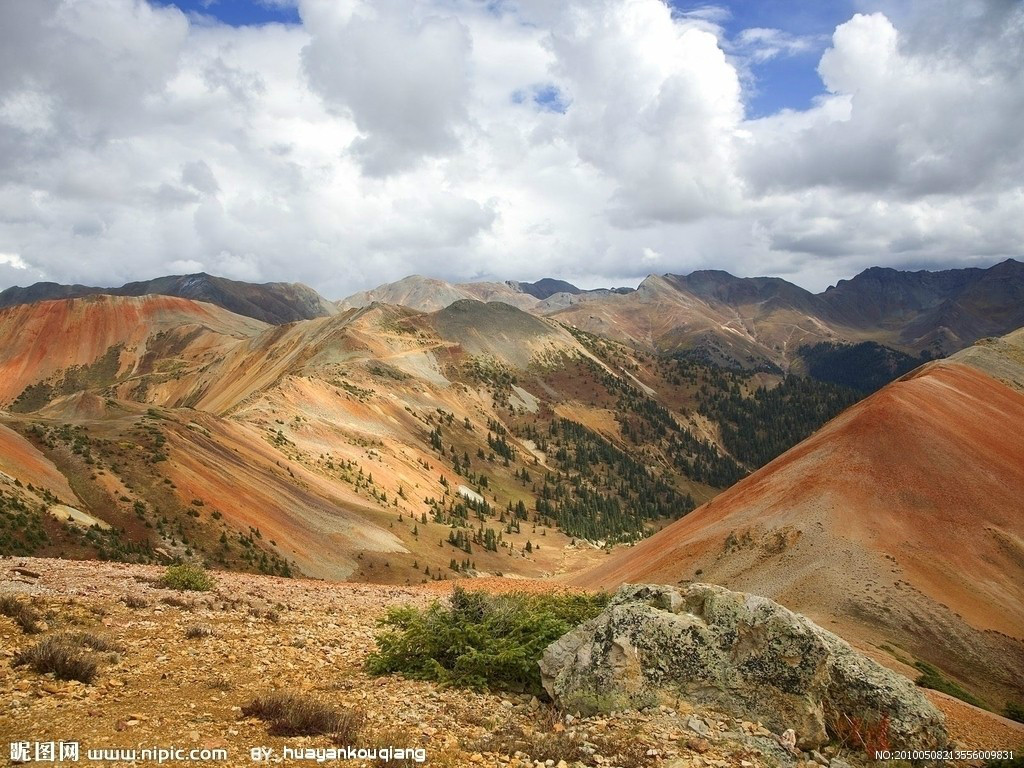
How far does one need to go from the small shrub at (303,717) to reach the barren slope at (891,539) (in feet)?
69.8

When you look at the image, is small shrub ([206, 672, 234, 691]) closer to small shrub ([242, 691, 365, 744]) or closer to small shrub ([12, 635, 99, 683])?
small shrub ([242, 691, 365, 744])

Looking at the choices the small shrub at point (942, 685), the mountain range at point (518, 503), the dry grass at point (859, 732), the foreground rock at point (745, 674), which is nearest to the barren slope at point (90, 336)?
the mountain range at point (518, 503)

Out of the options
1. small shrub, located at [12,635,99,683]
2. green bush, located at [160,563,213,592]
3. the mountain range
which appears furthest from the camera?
the mountain range

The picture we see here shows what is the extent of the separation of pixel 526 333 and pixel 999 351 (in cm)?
13313

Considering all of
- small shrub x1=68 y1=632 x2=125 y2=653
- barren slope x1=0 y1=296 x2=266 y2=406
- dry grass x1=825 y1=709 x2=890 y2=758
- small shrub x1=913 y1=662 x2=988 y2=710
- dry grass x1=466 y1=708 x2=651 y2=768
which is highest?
barren slope x1=0 y1=296 x2=266 y2=406

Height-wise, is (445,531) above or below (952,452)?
below

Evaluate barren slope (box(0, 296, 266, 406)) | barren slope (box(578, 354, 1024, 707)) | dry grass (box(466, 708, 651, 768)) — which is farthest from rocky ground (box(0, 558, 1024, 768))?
barren slope (box(0, 296, 266, 406))

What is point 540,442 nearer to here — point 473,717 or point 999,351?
point 999,351

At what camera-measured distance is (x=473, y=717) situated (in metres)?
10.0

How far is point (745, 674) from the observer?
37.1ft

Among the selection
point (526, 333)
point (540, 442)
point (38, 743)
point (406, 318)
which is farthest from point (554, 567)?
point (526, 333)

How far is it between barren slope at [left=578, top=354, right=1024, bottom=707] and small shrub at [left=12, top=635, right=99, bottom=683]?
24.3m

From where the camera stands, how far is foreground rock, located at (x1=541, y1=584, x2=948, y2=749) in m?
10.8

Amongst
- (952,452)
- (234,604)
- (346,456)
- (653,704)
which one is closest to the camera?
(653,704)
